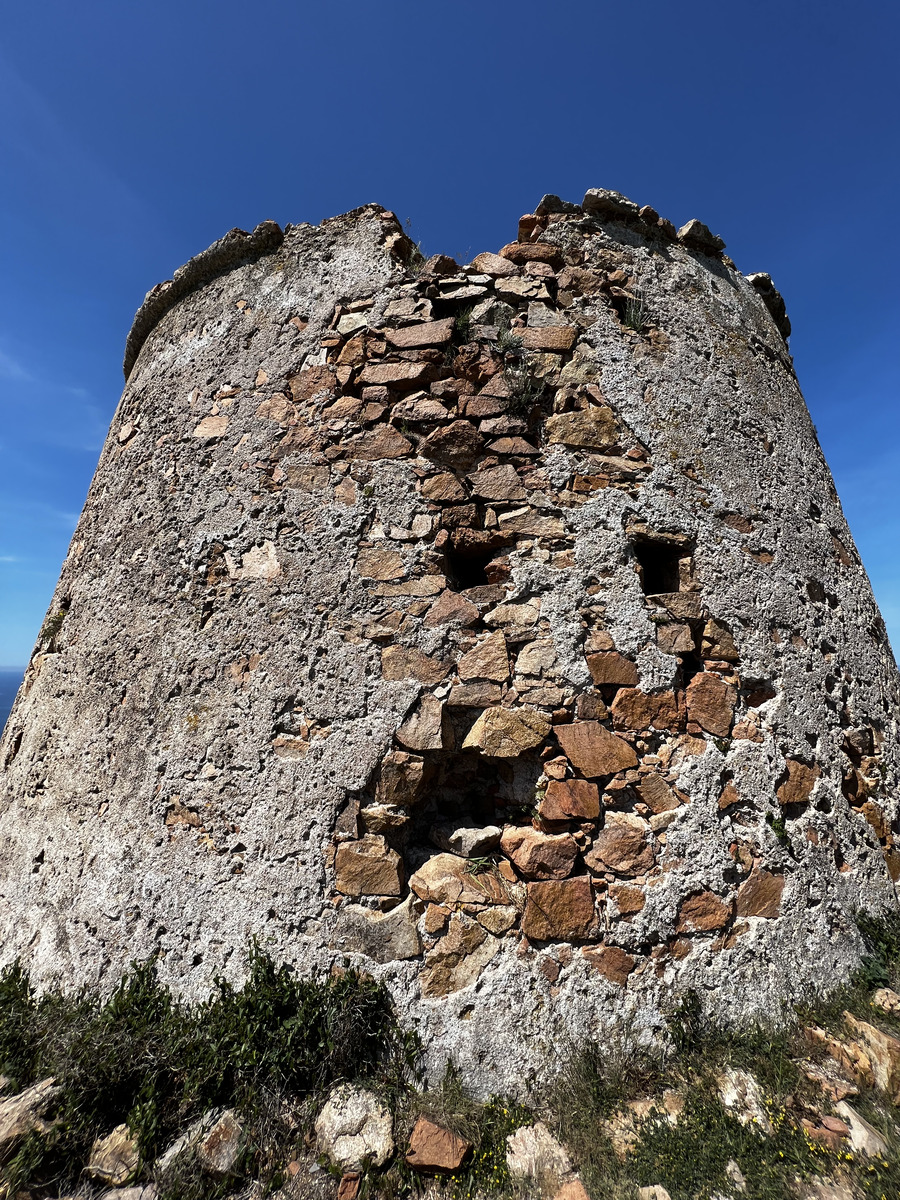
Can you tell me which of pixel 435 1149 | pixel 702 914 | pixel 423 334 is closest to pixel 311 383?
pixel 423 334

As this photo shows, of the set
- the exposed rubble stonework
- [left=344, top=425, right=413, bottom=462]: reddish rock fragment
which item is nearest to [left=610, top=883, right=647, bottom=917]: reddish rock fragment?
the exposed rubble stonework

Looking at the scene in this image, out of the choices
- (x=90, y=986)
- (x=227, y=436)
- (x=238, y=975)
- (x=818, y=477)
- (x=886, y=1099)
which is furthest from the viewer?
(x=818, y=477)

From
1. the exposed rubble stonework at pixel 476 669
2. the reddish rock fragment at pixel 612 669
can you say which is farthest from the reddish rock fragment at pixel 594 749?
the reddish rock fragment at pixel 612 669

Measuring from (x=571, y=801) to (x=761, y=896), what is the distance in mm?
1032

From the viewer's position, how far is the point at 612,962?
2.74 m

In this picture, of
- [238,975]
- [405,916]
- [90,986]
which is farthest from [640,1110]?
[90,986]

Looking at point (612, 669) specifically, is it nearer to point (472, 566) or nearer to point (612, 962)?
point (472, 566)

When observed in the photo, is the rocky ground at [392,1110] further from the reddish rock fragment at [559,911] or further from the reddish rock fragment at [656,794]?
the reddish rock fragment at [656,794]

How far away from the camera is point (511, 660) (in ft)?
10.4

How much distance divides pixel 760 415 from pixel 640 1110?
394 centimetres

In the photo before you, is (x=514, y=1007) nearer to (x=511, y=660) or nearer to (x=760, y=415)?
(x=511, y=660)

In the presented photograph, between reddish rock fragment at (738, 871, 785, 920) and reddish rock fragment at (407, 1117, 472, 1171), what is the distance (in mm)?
1591

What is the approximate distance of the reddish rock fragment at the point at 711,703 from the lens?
10.3 feet

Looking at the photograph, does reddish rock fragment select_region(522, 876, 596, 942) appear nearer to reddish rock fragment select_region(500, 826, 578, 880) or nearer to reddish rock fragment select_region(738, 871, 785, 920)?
reddish rock fragment select_region(500, 826, 578, 880)
